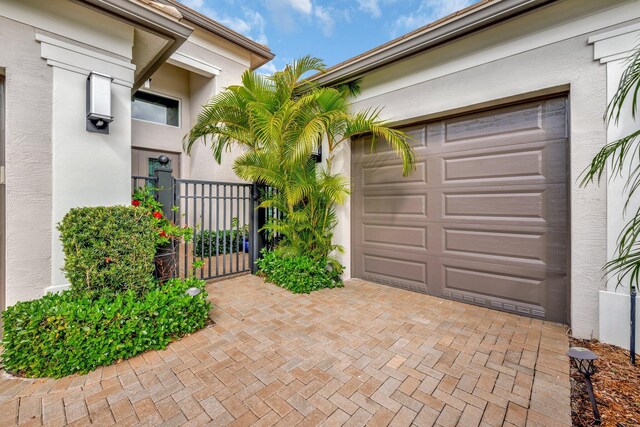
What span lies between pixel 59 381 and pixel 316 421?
2090 mm

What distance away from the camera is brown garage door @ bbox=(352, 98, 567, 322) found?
126 inches

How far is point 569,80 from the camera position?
291 cm

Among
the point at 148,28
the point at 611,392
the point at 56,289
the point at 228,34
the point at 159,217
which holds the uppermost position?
the point at 228,34

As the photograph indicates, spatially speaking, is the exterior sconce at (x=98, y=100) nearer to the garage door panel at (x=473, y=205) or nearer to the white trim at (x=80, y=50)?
the white trim at (x=80, y=50)

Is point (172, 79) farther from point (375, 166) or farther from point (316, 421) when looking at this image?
point (316, 421)

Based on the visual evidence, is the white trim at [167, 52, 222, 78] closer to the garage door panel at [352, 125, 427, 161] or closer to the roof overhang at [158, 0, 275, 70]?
the roof overhang at [158, 0, 275, 70]

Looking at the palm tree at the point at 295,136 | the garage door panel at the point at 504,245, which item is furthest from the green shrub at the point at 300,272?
the garage door panel at the point at 504,245

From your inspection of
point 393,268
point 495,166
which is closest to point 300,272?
point 393,268

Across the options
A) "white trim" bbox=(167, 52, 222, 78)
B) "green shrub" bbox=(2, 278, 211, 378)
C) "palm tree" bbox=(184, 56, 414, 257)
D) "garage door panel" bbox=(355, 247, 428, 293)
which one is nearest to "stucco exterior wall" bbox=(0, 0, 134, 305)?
"green shrub" bbox=(2, 278, 211, 378)

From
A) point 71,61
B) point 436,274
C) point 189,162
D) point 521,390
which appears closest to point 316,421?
point 521,390

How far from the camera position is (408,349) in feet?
8.63

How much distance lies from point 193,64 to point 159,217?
527 centimetres

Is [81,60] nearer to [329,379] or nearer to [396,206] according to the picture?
[329,379]

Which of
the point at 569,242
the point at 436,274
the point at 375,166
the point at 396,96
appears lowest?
the point at 436,274
